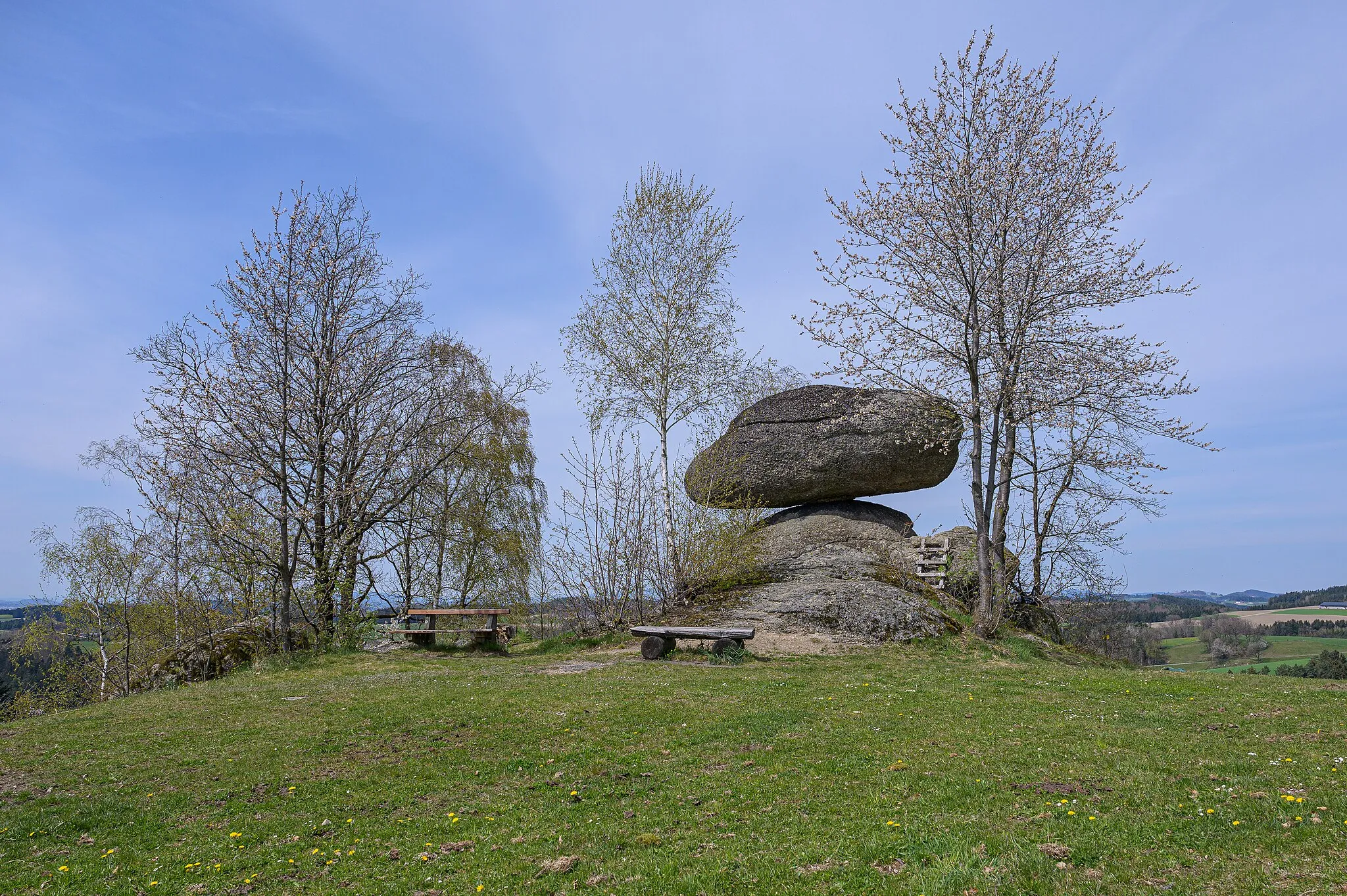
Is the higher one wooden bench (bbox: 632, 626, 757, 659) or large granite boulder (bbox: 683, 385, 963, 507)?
large granite boulder (bbox: 683, 385, 963, 507)

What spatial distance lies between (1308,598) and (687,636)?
39.0 m

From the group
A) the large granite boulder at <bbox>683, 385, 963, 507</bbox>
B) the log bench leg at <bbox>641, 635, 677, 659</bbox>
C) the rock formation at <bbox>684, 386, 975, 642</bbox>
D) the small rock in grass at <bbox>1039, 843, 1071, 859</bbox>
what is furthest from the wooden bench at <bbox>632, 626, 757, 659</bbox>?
the small rock in grass at <bbox>1039, 843, 1071, 859</bbox>

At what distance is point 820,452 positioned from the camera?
21422mm

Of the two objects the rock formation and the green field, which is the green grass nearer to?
the rock formation

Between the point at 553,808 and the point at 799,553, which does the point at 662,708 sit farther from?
the point at 799,553

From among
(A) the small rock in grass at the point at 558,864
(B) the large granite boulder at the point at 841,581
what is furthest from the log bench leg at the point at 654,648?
(A) the small rock in grass at the point at 558,864

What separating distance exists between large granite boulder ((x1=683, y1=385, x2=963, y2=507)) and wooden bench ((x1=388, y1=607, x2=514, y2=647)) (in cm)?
636

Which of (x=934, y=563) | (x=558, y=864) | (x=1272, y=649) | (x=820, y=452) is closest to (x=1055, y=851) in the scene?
(x=558, y=864)

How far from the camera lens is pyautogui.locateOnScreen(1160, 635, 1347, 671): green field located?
21047 mm

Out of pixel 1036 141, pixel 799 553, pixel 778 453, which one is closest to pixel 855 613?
pixel 799 553

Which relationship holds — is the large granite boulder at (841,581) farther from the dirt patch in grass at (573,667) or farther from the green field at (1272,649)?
the green field at (1272,649)

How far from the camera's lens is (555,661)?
15484 millimetres

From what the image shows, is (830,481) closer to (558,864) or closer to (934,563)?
(934,563)

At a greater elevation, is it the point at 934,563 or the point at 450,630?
the point at 934,563
